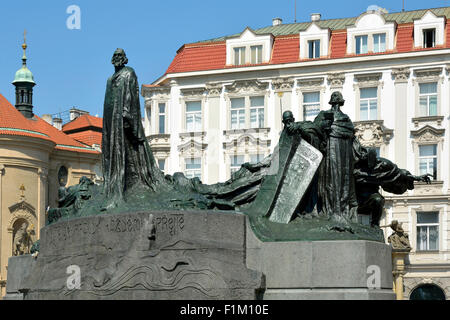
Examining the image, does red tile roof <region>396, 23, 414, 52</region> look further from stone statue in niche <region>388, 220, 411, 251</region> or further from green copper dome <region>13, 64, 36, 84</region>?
green copper dome <region>13, 64, 36, 84</region>

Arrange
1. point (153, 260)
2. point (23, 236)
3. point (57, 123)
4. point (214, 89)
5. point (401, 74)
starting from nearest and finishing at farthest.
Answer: point (153, 260)
point (401, 74)
point (214, 89)
point (23, 236)
point (57, 123)

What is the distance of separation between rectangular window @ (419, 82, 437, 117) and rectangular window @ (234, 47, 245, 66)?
29.3 ft

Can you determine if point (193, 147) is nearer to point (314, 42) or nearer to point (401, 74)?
point (314, 42)

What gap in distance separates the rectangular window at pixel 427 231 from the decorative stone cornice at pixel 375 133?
3.70m

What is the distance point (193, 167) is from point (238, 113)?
133 inches

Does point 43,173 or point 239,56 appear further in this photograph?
point 43,173

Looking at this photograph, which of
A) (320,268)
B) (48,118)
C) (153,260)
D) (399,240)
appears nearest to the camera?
(320,268)

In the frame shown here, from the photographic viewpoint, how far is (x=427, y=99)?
154ft

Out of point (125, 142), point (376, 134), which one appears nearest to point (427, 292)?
point (376, 134)

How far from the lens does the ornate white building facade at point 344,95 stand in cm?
4641

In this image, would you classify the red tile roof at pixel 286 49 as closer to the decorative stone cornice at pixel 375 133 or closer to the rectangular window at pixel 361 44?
the rectangular window at pixel 361 44

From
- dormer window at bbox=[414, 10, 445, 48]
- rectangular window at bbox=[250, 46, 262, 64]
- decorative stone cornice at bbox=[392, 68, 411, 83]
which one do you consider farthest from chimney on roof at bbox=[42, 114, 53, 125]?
dormer window at bbox=[414, 10, 445, 48]

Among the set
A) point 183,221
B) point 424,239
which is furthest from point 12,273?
point 424,239
